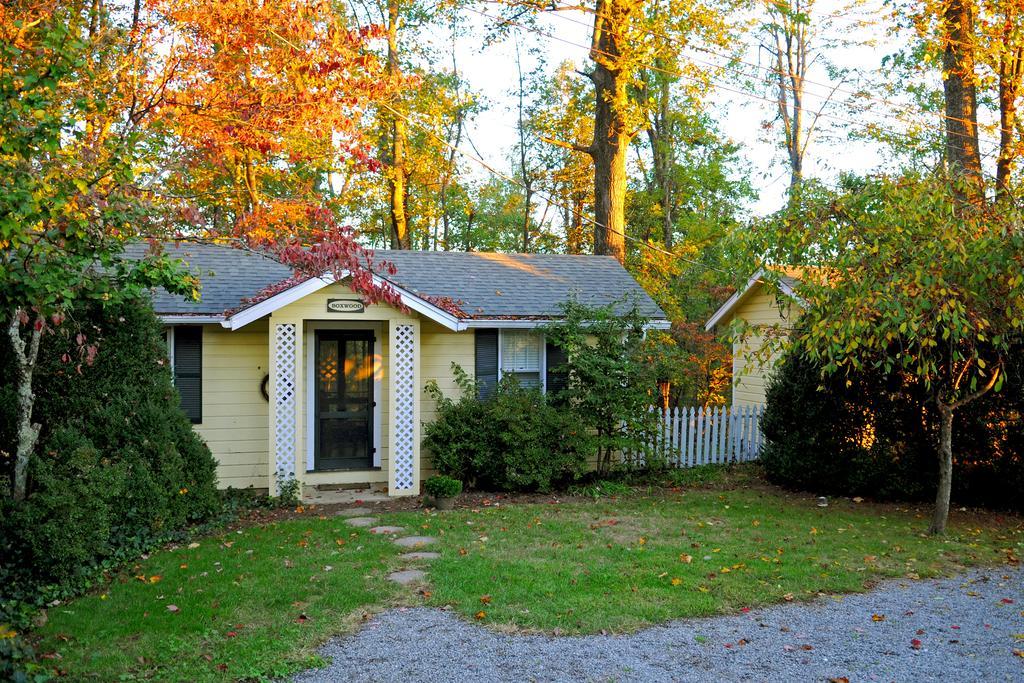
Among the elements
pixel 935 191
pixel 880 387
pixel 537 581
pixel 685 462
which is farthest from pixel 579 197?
pixel 537 581

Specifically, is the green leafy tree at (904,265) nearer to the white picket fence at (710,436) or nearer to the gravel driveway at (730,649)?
the gravel driveway at (730,649)

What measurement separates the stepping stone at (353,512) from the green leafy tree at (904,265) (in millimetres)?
5735

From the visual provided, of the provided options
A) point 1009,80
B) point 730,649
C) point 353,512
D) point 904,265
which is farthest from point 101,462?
point 1009,80

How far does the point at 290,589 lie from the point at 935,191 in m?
7.06

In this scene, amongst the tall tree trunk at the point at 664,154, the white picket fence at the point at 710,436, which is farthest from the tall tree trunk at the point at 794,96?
the white picket fence at the point at 710,436

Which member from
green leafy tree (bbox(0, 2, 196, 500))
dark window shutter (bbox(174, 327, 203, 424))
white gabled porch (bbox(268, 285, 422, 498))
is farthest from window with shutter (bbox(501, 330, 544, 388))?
green leafy tree (bbox(0, 2, 196, 500))

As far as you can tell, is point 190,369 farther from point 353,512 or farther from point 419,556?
point 419,556

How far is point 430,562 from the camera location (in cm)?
764

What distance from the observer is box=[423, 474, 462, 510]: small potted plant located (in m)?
10.2

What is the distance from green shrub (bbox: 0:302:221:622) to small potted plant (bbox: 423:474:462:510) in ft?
8.52

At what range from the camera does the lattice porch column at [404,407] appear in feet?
36.8

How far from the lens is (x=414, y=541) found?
8555mm

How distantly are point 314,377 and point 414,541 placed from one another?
13.5 ft

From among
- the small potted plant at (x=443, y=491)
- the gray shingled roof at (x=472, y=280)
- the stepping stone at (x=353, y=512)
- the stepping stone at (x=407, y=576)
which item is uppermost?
the gray shingled roof at (x=472, y=280)
